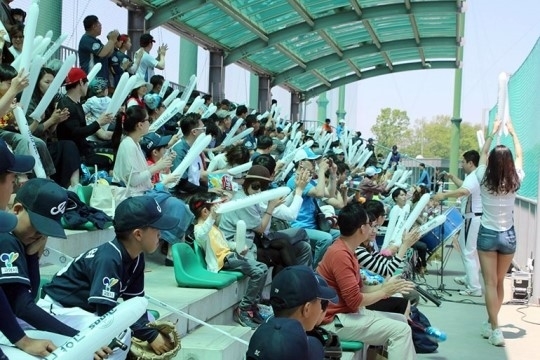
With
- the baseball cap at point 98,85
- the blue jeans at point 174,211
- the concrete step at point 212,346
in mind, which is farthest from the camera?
the baseball cap at point 98,85

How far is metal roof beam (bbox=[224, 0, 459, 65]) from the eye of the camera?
19.4 meters

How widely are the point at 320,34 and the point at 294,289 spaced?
60.6 feet

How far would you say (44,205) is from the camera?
3.17 meters

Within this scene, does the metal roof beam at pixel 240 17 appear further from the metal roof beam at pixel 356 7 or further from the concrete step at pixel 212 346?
the concrete step at pixel 212 346

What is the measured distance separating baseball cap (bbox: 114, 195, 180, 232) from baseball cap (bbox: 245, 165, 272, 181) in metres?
3.00

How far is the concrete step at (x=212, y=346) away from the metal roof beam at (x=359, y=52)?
1936 centimetres

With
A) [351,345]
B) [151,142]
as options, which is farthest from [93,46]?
[351,345]

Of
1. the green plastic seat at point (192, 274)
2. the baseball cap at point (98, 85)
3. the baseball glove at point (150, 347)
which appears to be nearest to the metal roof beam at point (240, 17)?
the baseball cap at point (98, 85)

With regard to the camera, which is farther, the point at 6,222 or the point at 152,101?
the point at 152,101

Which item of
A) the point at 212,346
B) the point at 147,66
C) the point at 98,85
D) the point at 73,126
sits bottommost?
the point at 212,346

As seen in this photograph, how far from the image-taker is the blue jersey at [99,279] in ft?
11.2

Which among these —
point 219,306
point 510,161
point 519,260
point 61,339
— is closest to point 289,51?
point 519,260

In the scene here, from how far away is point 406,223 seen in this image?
23.9 ft

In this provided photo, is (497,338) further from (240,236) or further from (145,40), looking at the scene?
(145,40)
